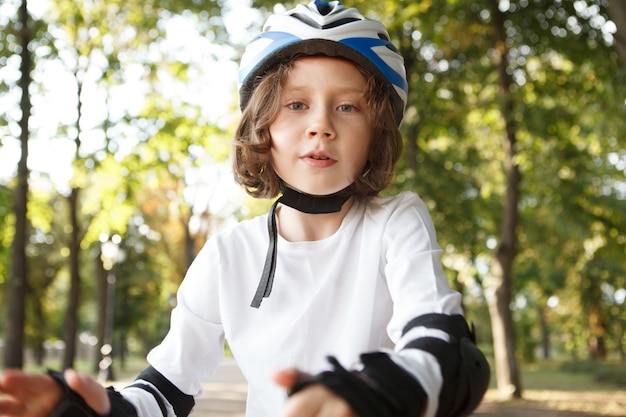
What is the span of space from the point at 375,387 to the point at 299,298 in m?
0.75

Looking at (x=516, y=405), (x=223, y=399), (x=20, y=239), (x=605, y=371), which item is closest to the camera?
(x=20, y=239)

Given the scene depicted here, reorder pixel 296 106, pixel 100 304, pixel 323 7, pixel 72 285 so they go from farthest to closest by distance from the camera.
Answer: pixel 100 304, pixel 72 285, pixel 323 7, pixel 296 106

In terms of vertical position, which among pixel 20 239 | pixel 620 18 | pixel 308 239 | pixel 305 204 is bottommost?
pixel 20 239

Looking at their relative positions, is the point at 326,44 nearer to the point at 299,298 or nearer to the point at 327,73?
the point at 327,73

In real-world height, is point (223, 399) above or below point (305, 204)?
below

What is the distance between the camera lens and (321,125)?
191cm

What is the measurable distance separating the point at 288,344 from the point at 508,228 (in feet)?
45.2

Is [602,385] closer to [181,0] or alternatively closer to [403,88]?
[181,0]

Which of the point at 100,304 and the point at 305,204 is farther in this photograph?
the point at 100,304

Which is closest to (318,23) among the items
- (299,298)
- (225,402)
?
(299,298)

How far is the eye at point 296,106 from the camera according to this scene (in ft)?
6.57

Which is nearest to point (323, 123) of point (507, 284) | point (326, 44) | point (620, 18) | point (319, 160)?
point (319, 160)

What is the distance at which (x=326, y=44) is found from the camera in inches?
77.2

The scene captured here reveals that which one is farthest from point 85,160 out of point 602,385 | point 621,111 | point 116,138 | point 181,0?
point 602,385
